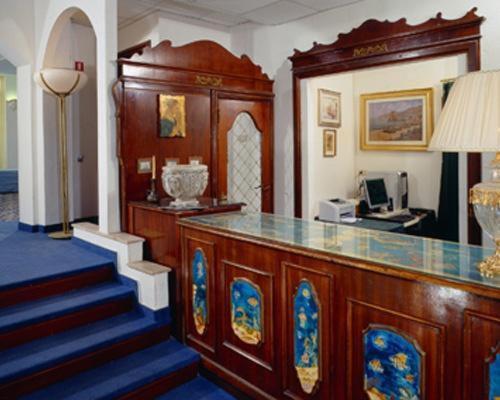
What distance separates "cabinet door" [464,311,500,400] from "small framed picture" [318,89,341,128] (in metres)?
3.56

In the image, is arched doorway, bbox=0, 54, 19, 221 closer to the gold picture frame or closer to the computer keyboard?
the gold picture frame

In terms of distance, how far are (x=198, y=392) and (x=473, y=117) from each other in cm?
229

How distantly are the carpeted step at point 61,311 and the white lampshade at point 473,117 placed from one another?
2.56 m

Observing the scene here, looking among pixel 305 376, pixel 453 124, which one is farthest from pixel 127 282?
pixel 453 124

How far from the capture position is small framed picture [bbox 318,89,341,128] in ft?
16.3

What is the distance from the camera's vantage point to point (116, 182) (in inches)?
150

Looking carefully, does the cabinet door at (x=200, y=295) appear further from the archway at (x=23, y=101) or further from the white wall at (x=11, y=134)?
the white wall at (x=11, y=134)

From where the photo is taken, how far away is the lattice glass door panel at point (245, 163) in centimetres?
478

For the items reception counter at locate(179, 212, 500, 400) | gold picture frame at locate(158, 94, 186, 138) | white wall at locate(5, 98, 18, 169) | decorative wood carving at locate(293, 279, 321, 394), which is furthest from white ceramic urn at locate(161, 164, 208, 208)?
white wall at locate(5, 98, 18, 169)

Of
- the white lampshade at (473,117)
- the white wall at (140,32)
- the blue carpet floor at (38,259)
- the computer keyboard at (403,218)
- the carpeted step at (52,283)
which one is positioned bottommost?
the carpeted step at (52,283)

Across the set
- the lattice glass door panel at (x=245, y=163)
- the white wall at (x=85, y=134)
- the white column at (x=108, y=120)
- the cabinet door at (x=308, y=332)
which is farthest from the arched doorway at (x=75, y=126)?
the cabinet door at (x=308, y=332)

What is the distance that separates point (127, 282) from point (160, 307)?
1.36 feet

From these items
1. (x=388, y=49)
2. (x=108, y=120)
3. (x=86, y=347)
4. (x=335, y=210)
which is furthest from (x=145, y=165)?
(x=388, y=49)

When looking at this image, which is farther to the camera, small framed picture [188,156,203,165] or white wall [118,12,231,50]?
white wall [118,12,231,50]
